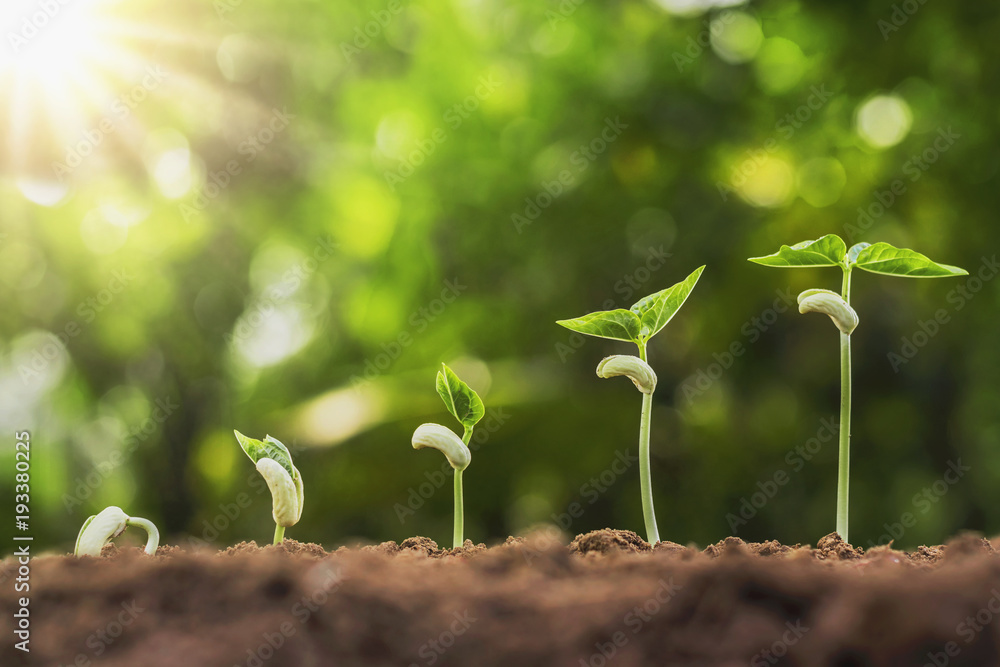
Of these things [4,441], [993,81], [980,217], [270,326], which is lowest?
[4,441]

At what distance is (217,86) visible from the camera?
2.39 meters

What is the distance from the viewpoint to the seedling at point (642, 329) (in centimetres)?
51

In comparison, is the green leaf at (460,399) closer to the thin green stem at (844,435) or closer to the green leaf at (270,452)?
the green leaf at (270,452)

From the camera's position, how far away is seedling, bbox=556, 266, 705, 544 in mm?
510

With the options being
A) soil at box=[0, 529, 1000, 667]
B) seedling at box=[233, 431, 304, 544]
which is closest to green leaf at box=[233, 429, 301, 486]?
seedling at box=[233, 431, 304, 544]

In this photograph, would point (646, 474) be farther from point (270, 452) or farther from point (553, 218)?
point (553, 218)

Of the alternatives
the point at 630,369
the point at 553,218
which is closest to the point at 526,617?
the point at 630,369

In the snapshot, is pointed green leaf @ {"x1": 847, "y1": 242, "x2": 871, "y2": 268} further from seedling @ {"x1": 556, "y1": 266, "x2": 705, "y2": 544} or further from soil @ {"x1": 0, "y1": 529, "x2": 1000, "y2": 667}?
soil @ {"x1": 0, "y1": 529, "x2": 1000, "y2": 667}

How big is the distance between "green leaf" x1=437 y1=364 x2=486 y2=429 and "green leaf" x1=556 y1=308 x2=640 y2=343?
11 cm

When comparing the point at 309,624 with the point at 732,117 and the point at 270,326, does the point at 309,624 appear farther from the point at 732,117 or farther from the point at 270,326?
the point at 270,326

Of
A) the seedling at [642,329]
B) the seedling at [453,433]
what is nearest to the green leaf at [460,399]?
the seedling at [453,433]

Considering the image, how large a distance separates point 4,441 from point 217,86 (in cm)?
175

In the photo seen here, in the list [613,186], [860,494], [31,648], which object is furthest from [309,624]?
[860,494]

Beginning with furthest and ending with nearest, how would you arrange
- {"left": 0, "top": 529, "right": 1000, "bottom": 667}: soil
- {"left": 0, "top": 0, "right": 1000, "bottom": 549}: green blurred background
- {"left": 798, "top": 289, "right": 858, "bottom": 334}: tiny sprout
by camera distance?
{"left": 0, "top": 0, "right": 1000, "bottom": 549}: green blurred background < {"left": 798, "top": 289, "right": 858, "bottom": 334}: tiny sprout < {"left": 0, "top": 529, "right": 1000, "bottom": 667}: soil
